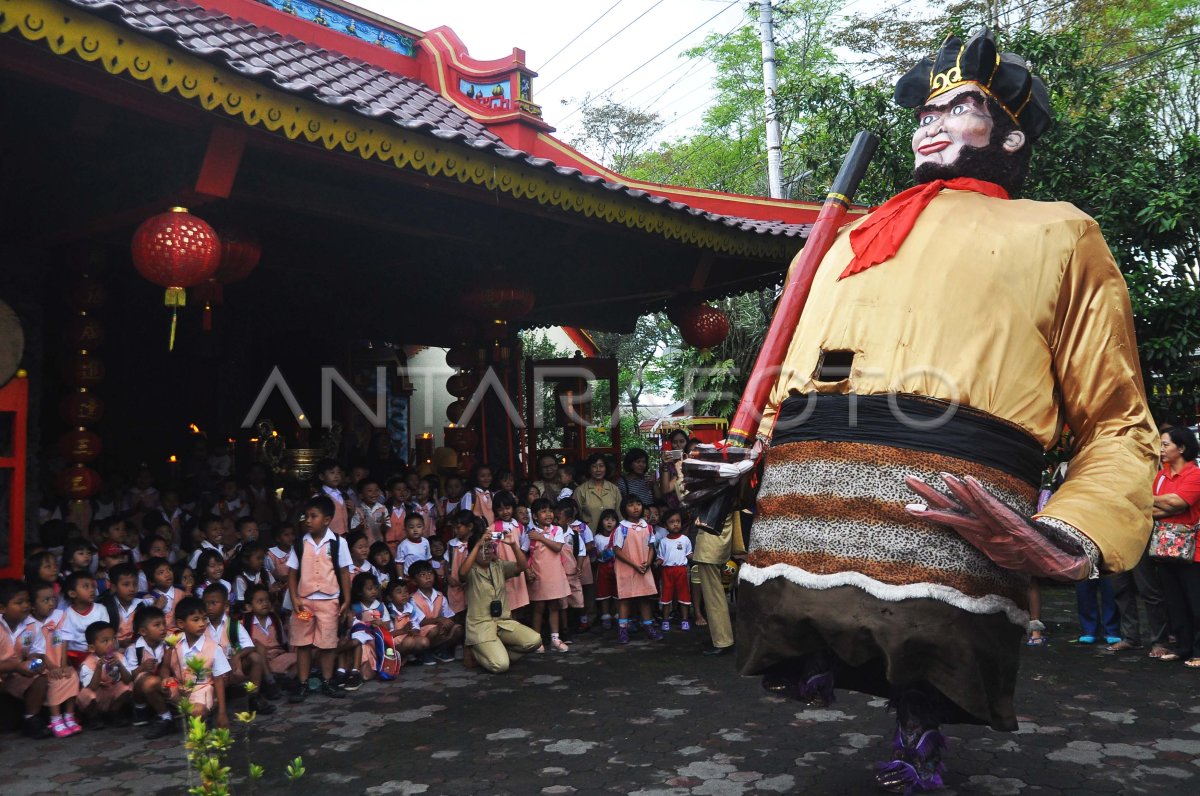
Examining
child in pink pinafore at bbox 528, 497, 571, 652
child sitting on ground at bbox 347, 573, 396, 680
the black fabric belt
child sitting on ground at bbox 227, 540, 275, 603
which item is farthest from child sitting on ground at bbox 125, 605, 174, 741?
the black fabric belt

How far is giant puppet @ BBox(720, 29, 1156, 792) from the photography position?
266 cm

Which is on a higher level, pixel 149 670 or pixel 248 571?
pixel 248 571

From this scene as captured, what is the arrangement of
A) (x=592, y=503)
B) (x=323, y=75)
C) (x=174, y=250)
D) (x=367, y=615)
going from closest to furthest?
1. (x=174, y=250)
2. (x=367, y=615)
3. (x=323, y=75)
4. (x=592, y=503)

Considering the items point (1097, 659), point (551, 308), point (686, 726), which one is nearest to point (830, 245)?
point (686, 726)

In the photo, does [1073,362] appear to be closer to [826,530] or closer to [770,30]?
[826,530]

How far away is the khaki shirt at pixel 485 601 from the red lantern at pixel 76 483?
8.23 feet

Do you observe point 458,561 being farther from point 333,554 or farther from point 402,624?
point 333,554

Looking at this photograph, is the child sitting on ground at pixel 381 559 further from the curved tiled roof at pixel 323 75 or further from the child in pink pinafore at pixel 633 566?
the curved tiled roof at pixel 323 75

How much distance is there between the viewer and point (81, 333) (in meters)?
6.48

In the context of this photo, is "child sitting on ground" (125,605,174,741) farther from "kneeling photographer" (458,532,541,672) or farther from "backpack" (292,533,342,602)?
"kneeling photographer" (458,532,541,672)

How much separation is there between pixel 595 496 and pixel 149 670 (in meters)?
4.07

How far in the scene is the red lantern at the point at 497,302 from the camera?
7.65 m

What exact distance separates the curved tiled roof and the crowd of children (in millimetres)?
2406

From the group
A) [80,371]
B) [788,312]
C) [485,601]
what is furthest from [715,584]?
[80,371]
